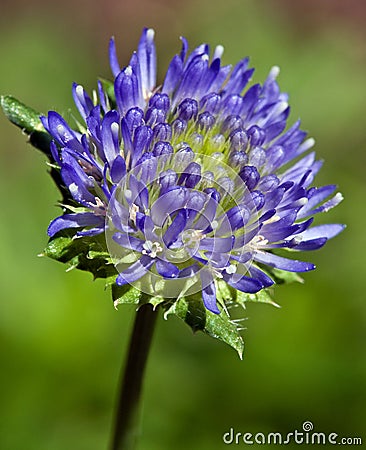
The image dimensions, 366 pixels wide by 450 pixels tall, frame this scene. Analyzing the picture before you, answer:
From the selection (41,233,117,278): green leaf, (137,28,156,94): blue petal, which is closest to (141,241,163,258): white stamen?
(41,233,117,278): green leaf

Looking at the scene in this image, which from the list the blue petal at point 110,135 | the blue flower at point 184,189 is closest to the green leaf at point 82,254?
the blue flower at point 184,189

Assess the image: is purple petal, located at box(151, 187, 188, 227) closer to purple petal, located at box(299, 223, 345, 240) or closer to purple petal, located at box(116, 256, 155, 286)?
purple petal, located at box(116, 256, 155, 286)

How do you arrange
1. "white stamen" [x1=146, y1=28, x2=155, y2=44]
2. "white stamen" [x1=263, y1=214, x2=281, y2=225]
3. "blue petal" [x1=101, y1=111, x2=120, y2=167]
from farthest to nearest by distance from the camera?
"white stamen" [x1=146, y1=28, x2=155, y2=44]
"white stamen" [x1=263, y1=214, x2=281, y2=225]
"blue petal" [x1=101, y1=111, x2=120, y2=167]

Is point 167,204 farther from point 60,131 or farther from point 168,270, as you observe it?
point 60,131

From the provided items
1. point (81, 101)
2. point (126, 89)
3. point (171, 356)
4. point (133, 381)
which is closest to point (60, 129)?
point (81, 101)

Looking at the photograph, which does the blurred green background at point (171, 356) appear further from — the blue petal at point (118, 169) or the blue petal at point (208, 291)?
the blue petal at point (118, 169)

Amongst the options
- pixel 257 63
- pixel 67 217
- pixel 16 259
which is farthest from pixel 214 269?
pixel 257 63

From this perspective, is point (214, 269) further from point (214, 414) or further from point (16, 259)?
point (16, 259)
